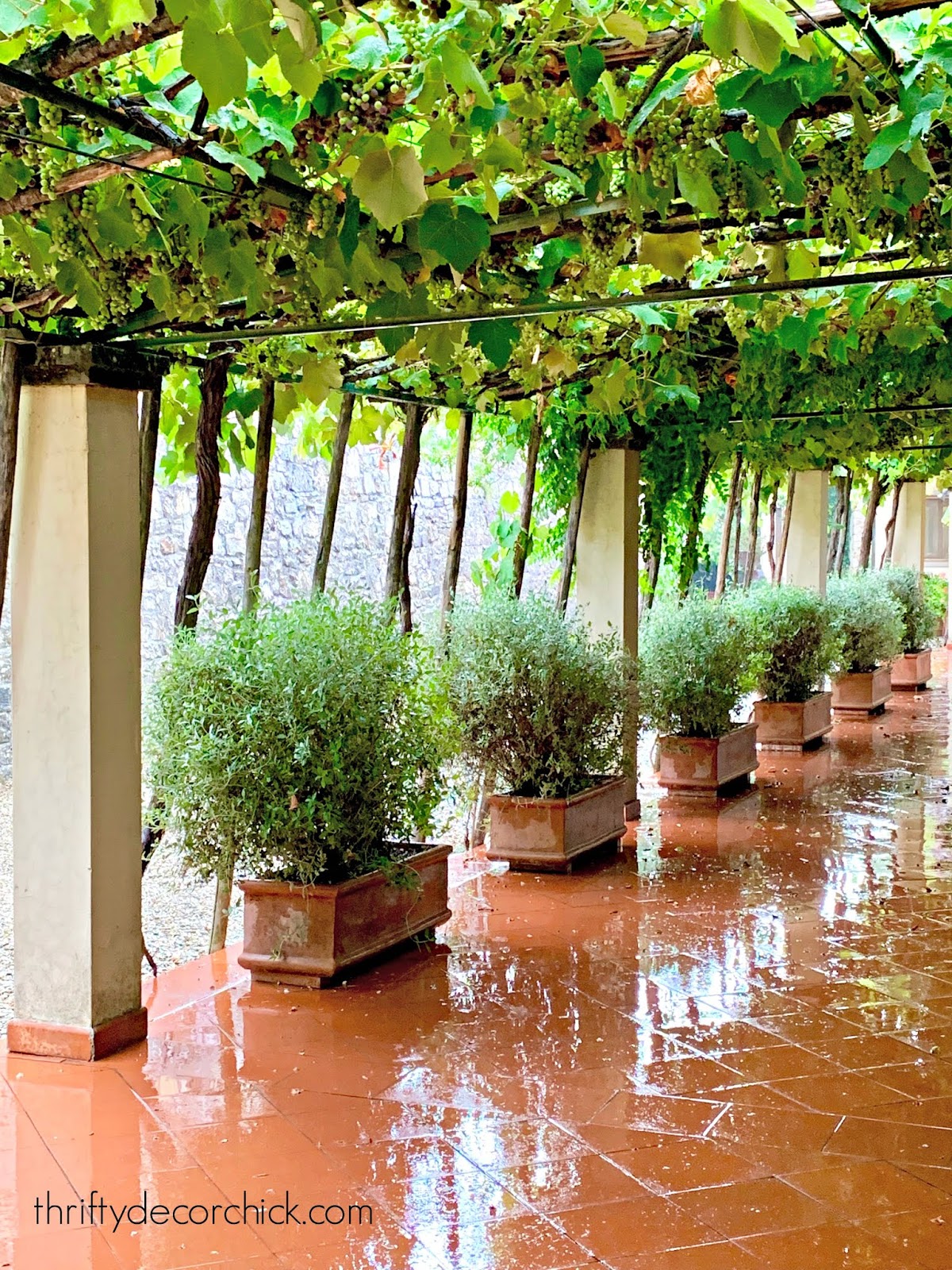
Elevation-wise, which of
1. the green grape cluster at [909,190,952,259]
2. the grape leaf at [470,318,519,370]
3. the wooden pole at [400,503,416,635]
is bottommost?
the wooden pole at [400,503,416,635]

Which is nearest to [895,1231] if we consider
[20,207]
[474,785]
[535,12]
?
[535,12]

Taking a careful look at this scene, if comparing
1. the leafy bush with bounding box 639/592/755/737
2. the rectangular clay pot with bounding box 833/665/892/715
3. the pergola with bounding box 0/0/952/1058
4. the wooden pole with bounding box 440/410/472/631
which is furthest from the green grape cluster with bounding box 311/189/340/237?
the rectangular clay pot with bounding box 833/665/892/715

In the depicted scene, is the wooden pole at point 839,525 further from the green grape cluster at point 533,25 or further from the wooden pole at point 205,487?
the green grape cluster at point 533,25

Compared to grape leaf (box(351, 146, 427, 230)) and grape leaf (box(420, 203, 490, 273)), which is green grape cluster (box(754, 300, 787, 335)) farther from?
grape leaf (box(351, 146, 427, 230))

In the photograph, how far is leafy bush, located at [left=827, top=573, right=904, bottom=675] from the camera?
1238 centimetres

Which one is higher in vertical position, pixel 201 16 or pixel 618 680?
pixel 201 16

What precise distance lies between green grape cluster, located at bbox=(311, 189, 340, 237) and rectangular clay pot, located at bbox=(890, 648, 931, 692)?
501 inches

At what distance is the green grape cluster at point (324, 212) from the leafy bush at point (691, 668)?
4.96m

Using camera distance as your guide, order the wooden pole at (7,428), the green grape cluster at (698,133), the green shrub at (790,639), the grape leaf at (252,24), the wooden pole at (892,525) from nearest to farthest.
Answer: the grape leaf at (252,24) < the green grape cluster at (698,133) < the wooden pole at (7,428) < the green shrub at (790,639) < the wooden pole at (892,525)

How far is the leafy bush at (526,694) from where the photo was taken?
6.44 m

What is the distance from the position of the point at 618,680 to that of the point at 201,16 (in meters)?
5.14

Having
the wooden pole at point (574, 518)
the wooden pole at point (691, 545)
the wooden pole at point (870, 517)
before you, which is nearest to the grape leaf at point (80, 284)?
the wooden pole at point (574, 518)

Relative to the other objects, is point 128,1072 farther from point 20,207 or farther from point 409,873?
point 20,207

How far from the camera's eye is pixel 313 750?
462cm
